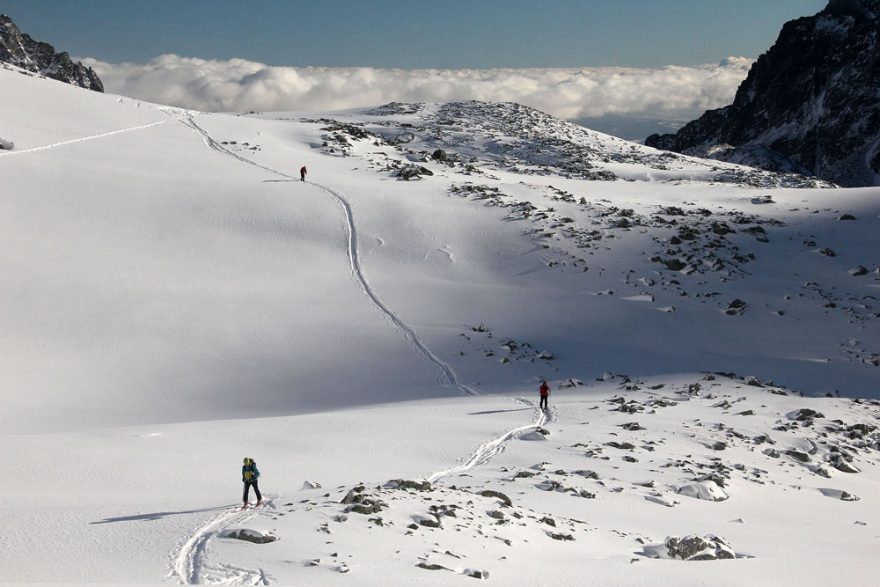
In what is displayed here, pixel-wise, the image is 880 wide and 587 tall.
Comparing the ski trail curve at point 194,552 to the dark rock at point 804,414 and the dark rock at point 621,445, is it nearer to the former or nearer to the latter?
the dark rock at point 621,445

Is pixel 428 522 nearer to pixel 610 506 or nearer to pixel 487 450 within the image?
pixel 610 506

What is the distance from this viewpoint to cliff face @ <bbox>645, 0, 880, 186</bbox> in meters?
129

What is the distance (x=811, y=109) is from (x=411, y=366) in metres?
133

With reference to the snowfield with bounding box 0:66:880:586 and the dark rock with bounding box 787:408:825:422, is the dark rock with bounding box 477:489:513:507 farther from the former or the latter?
the dark rock with bounding box 787:408:825:422

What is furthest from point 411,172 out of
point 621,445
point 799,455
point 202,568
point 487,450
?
point 202,568

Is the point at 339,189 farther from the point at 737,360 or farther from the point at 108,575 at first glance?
the point at 108,575

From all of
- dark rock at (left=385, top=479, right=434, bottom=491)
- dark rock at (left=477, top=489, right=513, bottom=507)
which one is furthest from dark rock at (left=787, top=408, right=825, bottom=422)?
dark rock at (left=385, top=479, right=434, bottom=491)

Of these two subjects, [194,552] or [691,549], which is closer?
[194,552]

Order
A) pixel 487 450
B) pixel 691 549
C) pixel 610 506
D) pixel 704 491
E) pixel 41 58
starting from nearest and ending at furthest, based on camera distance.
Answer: pixel 691 549
pixel 610 506
pixel 704 491
pixel 487 450
pixel 41 58

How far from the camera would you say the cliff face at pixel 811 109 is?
129000mm

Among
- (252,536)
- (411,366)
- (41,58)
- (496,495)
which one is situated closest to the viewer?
(252,536)

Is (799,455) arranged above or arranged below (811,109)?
below

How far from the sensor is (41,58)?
6585 inches

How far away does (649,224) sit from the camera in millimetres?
49312
